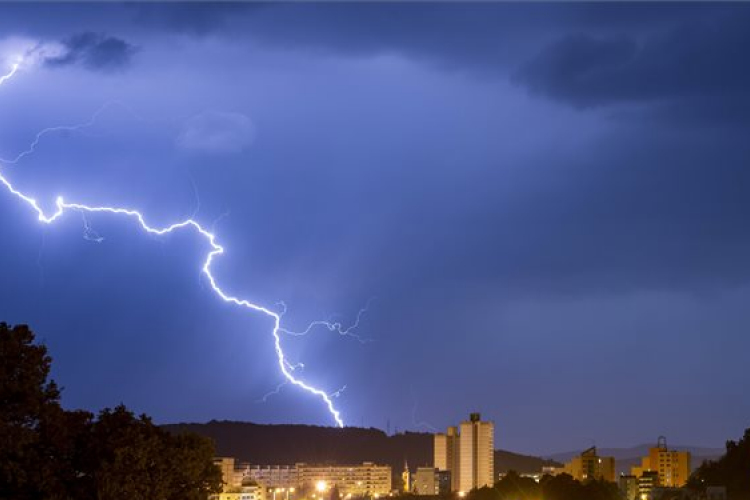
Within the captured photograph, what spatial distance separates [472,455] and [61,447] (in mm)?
132160

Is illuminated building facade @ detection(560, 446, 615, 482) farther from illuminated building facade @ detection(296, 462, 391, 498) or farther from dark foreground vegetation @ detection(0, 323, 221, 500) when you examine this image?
dark foreground vegetation @ detection(0, 323, 221, 500)

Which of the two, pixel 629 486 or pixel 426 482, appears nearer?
pixel 629 486

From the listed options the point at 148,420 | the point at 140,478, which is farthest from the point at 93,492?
the point at 148,420

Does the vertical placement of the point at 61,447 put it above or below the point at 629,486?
below

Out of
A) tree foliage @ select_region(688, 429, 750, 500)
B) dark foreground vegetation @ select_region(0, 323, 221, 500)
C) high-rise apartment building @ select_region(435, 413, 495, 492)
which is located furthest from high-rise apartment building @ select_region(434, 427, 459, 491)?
dark foreground vegetation @ select_region(0, 323, 221, 500)

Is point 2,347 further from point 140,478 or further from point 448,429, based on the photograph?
point 448,429

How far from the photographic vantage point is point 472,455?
488ft

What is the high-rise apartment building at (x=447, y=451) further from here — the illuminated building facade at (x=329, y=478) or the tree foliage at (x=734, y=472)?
the tree foliage at (x=734, y=472)

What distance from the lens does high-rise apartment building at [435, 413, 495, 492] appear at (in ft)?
481

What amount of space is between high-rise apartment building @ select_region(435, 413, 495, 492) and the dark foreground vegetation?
127 meters

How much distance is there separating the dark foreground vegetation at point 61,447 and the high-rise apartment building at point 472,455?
127m

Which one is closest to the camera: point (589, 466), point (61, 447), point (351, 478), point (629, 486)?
point (61, 447)

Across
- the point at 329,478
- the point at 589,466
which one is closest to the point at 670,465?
the point at 589,466

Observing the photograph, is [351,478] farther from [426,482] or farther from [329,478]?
[426,482]
